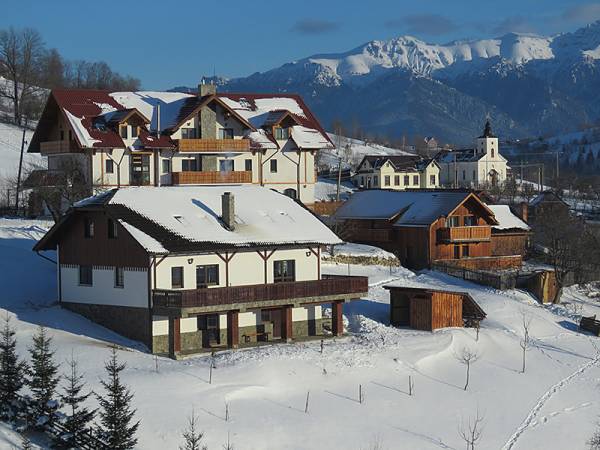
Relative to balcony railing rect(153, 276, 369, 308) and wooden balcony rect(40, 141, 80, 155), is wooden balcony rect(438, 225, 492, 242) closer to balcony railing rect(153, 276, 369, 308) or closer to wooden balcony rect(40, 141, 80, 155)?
balcony railing rect(153, 276, 369, 308)

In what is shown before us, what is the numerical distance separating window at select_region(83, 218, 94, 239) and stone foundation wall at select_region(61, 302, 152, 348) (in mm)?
3105

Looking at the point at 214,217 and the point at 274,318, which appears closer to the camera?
the point at 274,318

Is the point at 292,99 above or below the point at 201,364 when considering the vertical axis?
above

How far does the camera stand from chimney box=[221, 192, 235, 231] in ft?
162

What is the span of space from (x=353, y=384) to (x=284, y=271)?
27.3ft

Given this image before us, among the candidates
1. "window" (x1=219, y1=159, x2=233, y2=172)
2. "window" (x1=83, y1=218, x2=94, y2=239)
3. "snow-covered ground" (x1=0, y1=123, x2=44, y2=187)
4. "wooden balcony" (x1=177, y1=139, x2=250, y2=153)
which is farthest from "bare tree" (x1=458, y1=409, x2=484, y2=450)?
"snow-covered ground" (x1=0, y1=123, x2=44, y2=187)

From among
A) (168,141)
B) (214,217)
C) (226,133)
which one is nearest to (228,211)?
(214,217)

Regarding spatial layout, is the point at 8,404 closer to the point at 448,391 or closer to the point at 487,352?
the point at 448,391

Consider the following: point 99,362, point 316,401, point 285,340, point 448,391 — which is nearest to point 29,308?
point 99,362

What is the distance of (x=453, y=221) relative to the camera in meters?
72.7

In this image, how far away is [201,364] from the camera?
43656mm

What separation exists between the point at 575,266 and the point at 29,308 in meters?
37.4

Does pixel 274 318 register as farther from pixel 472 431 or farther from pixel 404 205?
pixel 404 205

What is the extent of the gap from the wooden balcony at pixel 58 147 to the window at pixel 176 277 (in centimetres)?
2508
